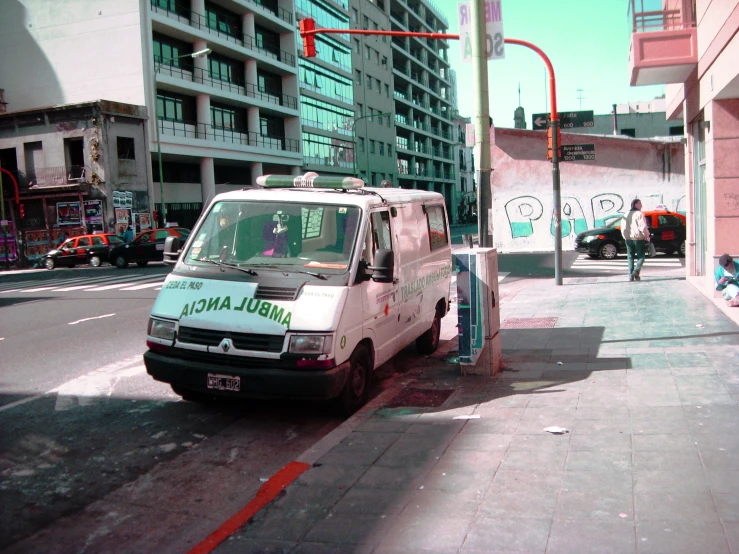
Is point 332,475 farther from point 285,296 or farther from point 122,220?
point 122,220

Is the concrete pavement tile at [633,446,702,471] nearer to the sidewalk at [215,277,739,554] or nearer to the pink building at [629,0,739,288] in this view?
the sidewalk at [215,277,739,554]

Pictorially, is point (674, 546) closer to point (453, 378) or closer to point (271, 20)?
point (453, 378)

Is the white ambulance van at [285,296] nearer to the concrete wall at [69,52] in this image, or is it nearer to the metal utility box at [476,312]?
the metal utility box at [476,312]

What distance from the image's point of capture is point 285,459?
5.34 meters

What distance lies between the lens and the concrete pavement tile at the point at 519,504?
3844mm

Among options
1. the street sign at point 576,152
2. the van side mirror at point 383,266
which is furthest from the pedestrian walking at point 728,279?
the van side mirror at point 383,266

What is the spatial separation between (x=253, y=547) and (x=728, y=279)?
29.9 ft

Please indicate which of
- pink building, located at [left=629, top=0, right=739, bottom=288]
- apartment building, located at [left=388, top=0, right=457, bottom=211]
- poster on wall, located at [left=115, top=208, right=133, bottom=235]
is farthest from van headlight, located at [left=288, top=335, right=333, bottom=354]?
apartment building, located at [left=388, top=0, right=457, bottom=211]

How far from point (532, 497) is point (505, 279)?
14094 mm

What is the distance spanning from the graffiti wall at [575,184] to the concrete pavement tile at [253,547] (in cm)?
2470

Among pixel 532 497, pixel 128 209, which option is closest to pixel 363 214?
pixel 532 497

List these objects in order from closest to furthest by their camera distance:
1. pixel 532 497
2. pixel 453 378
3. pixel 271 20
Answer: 1. pixel 532 497
2. pixel 453 378
3. pixel 271 20

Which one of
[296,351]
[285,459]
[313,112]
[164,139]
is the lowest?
[285,459]

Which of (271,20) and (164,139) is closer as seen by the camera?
(164,139)
